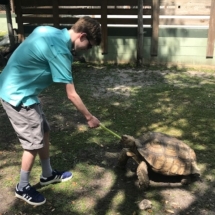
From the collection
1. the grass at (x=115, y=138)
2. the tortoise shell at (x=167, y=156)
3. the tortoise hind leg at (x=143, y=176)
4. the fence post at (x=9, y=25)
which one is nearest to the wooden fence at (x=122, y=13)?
the fence post at (x=9, y=25)

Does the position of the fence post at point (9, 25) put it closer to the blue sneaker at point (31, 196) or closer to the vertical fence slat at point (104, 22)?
the vertical fence slat at point (104, 22)

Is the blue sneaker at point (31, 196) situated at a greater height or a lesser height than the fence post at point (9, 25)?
lesser

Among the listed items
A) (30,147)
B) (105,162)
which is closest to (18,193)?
(30,147)

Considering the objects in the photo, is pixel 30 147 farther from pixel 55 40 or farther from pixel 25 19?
pixel 25 19

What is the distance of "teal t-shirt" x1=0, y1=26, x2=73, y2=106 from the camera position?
2.46m

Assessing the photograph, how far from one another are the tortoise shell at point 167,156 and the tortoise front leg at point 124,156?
0.61ft

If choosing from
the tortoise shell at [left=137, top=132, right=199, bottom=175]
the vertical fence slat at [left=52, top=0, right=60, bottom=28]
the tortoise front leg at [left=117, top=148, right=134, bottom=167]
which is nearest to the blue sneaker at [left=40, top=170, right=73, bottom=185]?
the tortoise front leg at [left=117, top=148, right=134, bottom=167]

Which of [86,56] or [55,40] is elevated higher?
[55,40]

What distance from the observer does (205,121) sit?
498 centimetres

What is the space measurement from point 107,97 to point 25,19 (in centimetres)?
500

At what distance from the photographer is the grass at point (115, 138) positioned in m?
3.00

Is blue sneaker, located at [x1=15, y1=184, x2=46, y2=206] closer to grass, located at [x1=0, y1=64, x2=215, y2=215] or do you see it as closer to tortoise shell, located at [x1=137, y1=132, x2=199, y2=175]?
grass, located at [x1=0, y1=64, x2=215, y2=215]

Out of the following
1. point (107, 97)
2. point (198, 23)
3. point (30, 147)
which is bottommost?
point (107, 97)

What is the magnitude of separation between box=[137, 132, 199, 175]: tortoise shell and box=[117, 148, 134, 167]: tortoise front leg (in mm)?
185
